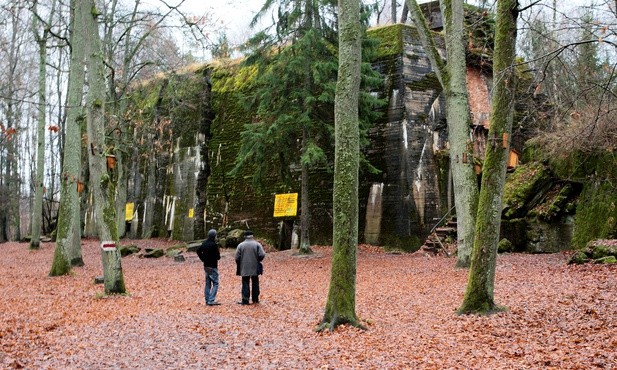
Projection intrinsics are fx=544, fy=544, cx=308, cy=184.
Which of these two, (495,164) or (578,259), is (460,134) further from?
(495,164)

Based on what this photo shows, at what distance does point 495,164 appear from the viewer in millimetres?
7582

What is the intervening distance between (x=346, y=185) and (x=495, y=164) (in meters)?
2.11

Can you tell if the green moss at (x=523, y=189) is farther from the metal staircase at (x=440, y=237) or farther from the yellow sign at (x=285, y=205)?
the yellow sign at (x=285, y=205)

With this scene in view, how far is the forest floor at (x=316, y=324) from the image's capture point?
6.05 m

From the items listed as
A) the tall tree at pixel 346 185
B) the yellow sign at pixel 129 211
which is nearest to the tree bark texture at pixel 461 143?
the tall tree at pixel 346 185

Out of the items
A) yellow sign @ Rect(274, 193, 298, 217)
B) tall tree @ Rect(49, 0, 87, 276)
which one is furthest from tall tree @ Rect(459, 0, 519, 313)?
yellow sign @ Rect(274, 193, 298, 217)

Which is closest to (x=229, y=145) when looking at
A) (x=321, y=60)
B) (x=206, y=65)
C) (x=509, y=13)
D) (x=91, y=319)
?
(x=206, y=65)

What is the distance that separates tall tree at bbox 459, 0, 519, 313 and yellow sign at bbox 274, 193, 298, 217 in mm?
13899

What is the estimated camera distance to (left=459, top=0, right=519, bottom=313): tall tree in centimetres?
753

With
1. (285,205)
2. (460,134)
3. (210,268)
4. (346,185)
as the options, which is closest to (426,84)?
(285,205)

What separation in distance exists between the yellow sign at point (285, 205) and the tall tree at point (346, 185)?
1376 cm

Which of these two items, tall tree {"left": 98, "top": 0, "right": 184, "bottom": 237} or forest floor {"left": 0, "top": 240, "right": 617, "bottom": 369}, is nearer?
forest floor {"left": 0, "top": 240, "right": 617, "bottom": 369}

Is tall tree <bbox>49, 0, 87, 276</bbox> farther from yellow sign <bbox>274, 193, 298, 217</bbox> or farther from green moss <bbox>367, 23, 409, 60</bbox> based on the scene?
green moss <bbox>367, 23, 409, 60</bbox>

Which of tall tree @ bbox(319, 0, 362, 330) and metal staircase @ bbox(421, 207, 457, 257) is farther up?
tall tree @ bbox(319, 0, 362, 330)
